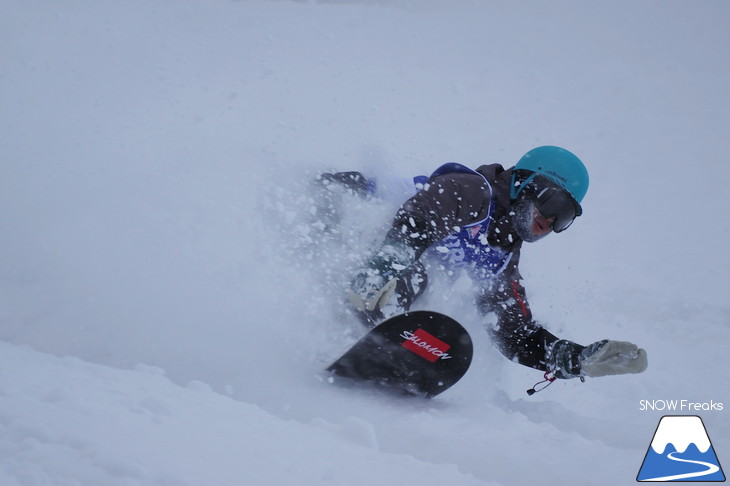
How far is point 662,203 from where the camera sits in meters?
5.78

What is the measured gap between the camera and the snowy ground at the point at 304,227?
1.93 m

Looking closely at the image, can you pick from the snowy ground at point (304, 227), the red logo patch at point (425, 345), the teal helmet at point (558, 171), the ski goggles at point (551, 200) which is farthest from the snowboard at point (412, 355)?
the teal helmet at point (558, 171)

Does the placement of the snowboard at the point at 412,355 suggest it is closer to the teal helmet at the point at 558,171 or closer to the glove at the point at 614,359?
the glove at the point at 614,359

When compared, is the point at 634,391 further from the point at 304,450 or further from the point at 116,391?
the point at 116,391

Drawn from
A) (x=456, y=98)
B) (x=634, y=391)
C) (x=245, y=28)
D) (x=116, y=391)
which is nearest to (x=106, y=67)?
(x=245, y=28)

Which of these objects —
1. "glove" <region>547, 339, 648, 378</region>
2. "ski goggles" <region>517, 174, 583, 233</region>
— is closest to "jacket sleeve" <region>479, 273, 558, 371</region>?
"glove" <region>547, 339, 648, 378</region>

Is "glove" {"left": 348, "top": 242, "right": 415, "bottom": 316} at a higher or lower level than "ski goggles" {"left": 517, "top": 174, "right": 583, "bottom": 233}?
lower

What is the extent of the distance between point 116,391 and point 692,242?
5.28m

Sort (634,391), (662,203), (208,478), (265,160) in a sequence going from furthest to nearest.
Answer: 1. (662,203)
2. (265,160)
3. (634,391)
4. (208,478)

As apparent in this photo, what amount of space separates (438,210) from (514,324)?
104 centimetres

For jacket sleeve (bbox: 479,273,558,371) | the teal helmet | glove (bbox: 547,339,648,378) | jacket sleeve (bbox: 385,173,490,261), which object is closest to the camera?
glove (bbox: 547,339,648,378)

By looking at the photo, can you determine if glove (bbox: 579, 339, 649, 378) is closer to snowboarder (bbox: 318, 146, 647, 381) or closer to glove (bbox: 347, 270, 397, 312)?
snowboarder (bbox: 318, 146, 647, 381)

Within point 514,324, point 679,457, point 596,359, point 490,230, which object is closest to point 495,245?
point 490,230

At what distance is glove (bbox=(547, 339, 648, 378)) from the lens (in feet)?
8.93
